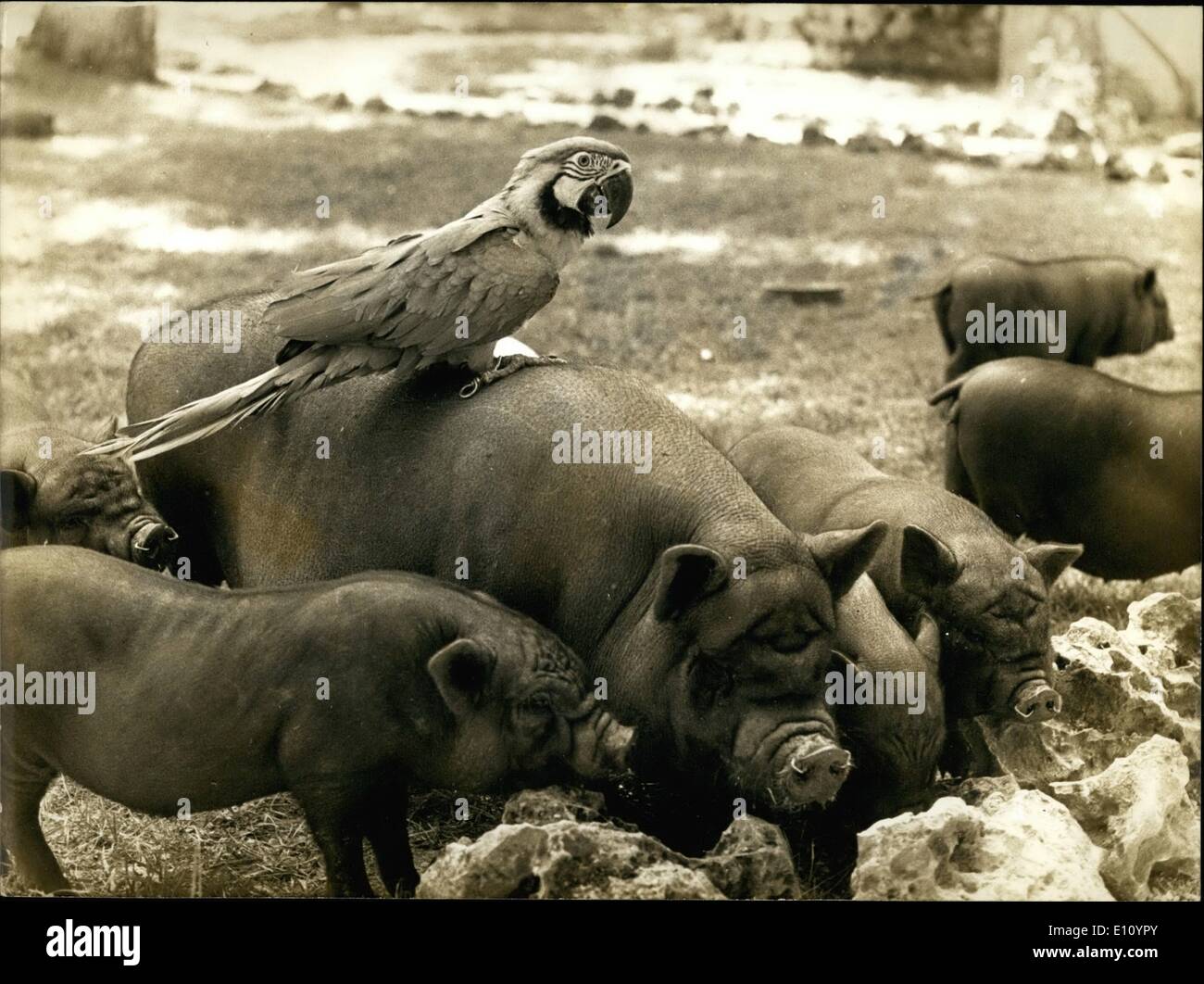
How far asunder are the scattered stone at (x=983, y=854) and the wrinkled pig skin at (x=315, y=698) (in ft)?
2.88

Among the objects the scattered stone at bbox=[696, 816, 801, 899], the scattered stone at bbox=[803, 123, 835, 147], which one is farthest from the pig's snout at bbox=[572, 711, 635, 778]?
the scattered stone at bbox=[803, 123, 835, 147]

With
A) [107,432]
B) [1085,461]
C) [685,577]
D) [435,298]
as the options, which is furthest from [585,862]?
[1085,461]

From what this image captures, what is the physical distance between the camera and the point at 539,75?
7.96m

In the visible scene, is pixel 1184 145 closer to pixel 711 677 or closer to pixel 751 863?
pixel 711 677

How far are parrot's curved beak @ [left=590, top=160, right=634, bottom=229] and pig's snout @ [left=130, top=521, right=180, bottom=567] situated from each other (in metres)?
1.86

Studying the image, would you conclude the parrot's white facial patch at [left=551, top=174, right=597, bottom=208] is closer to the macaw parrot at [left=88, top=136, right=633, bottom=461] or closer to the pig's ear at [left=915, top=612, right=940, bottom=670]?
the macaw parrot at [left=88, top=136, right=633, bottom=461]

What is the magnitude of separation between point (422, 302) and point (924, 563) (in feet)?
5.97

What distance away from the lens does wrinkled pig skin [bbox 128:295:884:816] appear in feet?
14.5

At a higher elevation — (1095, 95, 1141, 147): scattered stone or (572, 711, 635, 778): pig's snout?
(1095, 95, 1141, 147): scattered stone

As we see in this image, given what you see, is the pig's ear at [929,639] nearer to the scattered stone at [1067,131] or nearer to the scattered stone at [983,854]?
the scattered stone at [983,854]

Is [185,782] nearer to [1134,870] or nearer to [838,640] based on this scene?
[838,640]

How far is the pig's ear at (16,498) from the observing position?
523 cm

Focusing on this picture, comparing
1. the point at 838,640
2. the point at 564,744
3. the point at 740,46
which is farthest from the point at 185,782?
the point at 740,46

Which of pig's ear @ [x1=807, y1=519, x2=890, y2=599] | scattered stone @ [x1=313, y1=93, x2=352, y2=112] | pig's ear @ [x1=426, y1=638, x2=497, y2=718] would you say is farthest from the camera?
scattered stone @ [x1=313, y1=93, x2=352, y2=112]
